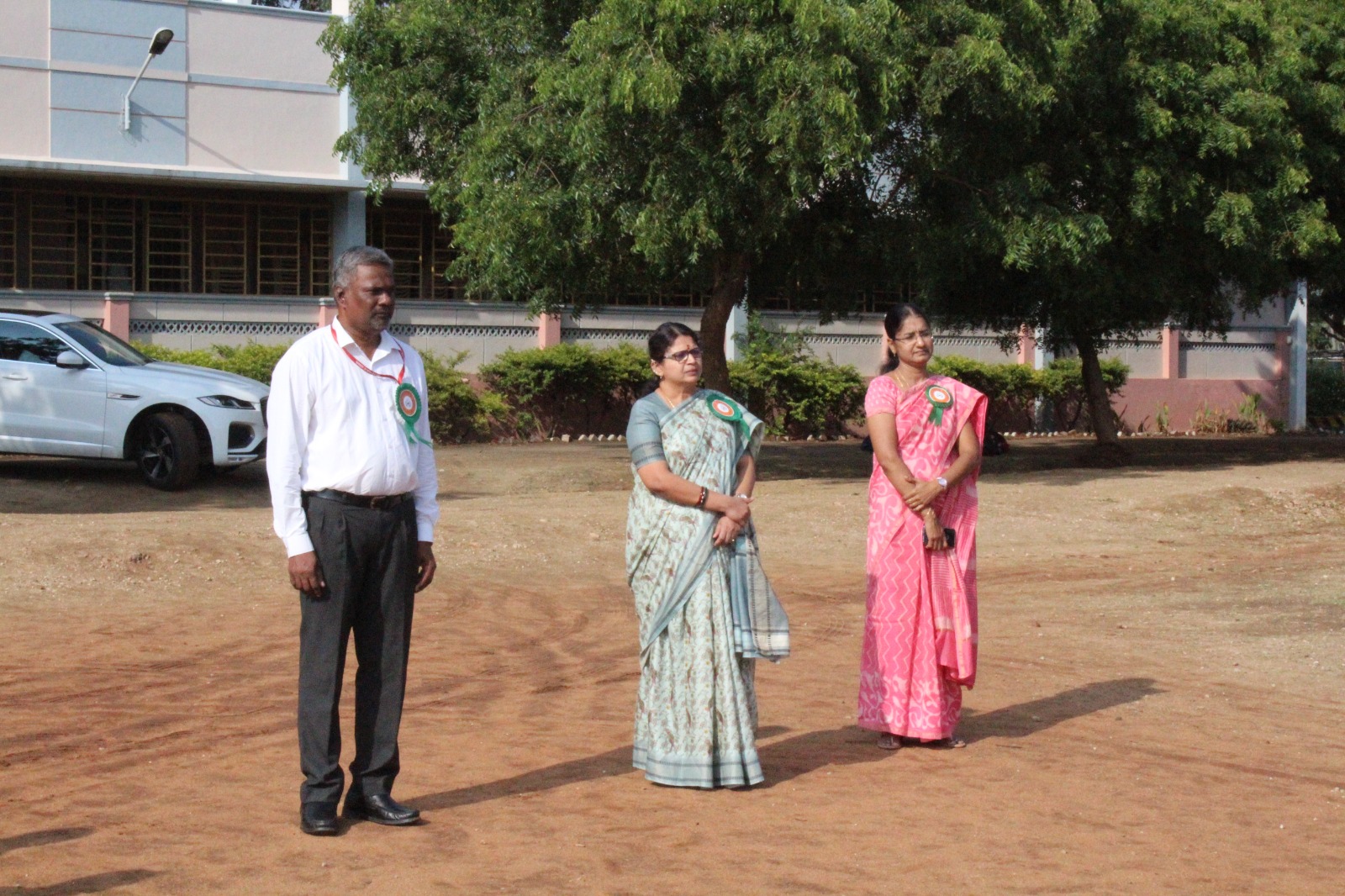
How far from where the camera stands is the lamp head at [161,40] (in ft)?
68.8

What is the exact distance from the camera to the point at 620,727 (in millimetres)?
7004

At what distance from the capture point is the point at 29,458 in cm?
1836

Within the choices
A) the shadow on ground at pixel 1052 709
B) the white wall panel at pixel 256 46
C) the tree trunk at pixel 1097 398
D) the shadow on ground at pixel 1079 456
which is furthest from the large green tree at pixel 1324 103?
the white wall panel at pixel 256 46

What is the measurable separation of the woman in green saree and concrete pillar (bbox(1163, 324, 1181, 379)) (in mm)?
27764

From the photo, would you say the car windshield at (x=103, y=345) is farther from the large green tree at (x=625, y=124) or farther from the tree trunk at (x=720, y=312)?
the tree trunk at (x=720, y=312)

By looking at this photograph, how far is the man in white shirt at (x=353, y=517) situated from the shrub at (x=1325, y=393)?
33306 millimetres

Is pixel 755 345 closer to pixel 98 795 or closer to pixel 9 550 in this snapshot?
pixel 9 550

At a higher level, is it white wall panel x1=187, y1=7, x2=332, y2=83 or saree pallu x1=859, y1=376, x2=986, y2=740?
white wall panel x1=187, y1=7, x2=332, y2=83

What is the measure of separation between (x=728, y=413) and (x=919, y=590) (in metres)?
1.34

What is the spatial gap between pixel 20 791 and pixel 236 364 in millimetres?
16984

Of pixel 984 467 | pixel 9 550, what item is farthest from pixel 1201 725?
pixel 984 467

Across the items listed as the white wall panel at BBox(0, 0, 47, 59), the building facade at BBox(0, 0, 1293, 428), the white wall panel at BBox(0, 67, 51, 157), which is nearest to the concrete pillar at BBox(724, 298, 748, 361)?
the building facade at BBox(0, 0, 1293, 428)

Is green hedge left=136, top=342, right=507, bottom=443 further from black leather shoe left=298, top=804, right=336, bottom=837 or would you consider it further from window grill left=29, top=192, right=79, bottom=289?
black leather shoe left=298, top=804, right=336, bottom=837

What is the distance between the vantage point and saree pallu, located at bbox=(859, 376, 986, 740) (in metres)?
6.55
